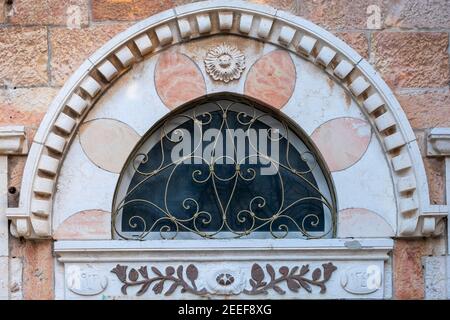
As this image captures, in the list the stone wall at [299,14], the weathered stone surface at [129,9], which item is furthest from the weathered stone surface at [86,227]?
the weathered stone surface at [129,9]

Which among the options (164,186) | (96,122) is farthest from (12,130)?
(164,186)

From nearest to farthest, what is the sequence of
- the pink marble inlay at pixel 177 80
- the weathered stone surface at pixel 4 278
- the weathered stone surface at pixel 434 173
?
the weathered stone surface at pixel 4 278 → the weathered stone surface at pixel 434 173 → the pink marble inlay at pixel 177 80

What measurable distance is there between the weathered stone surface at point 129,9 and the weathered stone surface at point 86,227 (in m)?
1.21

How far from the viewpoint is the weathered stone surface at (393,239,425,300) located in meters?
7.27

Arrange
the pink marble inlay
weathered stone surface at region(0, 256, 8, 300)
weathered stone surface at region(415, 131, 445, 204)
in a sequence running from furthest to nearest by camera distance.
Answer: the pink marble inlay → weathered stone surface at region(415, 131, 445, 204) → weathered stone surface at region(0, 256, 8, 300)

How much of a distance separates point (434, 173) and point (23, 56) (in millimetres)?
2608

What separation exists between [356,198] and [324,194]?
0.24 meters

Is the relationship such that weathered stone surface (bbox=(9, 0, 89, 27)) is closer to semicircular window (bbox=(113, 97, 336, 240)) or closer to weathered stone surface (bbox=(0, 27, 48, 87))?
weathered stone surface (bbox=(0, 27, 48, 87))

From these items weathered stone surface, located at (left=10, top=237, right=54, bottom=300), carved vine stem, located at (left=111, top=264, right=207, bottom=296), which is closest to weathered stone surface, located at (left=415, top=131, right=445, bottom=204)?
carved vine stem, located at (left=111, top=264, right=207, bottom=296)

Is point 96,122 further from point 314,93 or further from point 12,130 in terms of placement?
point 314,93

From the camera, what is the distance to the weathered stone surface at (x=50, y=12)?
747 cm

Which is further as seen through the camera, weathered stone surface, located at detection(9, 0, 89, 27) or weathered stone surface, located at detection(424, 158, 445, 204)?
weathered stone surface, located at detection(9, 0, 89, 27)

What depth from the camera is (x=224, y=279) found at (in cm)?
725

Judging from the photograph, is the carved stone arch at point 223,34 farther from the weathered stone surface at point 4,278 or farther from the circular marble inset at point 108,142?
the weathered stone surface at point 4,278
